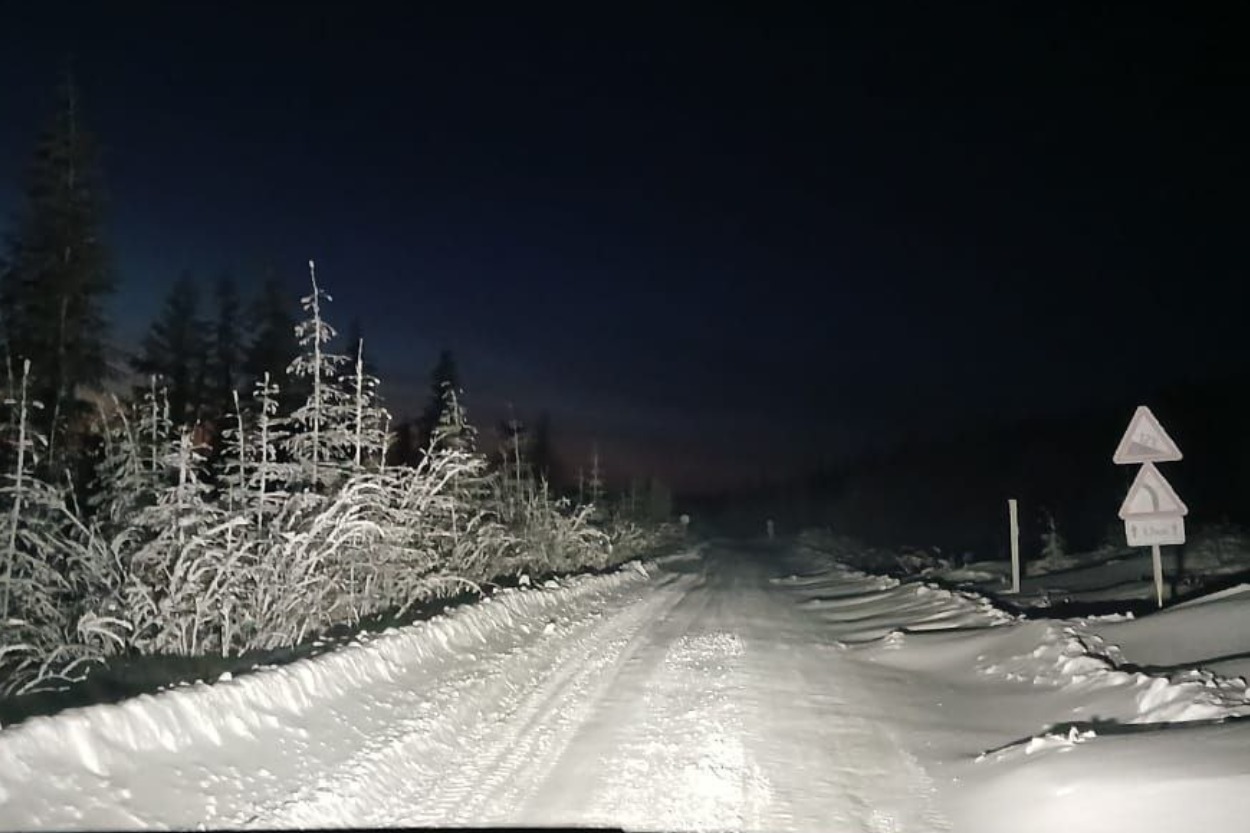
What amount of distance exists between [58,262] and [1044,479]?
2097 inches

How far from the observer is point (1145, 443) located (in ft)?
46.0

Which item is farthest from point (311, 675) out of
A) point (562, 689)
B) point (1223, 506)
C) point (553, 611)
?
point (1223, 506)

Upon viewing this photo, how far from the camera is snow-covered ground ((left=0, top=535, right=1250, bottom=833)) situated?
6.62 meters

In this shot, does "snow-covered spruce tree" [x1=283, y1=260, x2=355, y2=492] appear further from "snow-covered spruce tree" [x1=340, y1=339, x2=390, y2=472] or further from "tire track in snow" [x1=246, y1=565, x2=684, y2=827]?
"tire track in snow" [x1=246, y1=565, x2=684, y2=827]

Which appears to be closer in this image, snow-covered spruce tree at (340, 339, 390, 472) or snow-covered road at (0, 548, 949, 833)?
snow-covered road at (0, 548, 949, 833)

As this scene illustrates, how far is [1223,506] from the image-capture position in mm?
38000

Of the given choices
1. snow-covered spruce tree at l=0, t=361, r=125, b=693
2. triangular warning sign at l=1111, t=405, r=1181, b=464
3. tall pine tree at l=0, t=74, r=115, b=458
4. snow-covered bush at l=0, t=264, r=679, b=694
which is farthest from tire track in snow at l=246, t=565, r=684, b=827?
tall pine tree at l=0, t=74, r=115, b=458

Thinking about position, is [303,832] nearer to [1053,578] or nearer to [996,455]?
[1053,578]

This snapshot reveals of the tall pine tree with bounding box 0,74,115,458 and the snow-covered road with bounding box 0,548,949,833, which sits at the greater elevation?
the tall pine tree with bounding box 0,74,115,458

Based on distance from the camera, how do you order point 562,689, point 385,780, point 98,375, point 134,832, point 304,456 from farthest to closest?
point 98,375
point 304,456
point 562,689
point 385,780
point 134,832

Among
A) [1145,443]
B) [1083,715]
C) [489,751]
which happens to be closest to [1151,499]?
[1145,443]

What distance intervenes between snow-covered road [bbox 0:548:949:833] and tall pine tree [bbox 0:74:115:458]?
56.8ft

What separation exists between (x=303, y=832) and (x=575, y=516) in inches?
972

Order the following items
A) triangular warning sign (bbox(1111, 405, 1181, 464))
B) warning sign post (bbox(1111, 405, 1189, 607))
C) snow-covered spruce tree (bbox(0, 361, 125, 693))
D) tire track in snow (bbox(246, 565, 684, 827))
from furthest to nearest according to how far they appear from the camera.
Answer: warning sign post (bbox(1111, 405, 1189, 607)) < triangular warning sign (bbox(1111, 405, 1181, 464)) < snow-covered spruce tree (bbox(0, 361, 125, 693)) < tire track in snow (bbox(246, 565, 684, 827))
